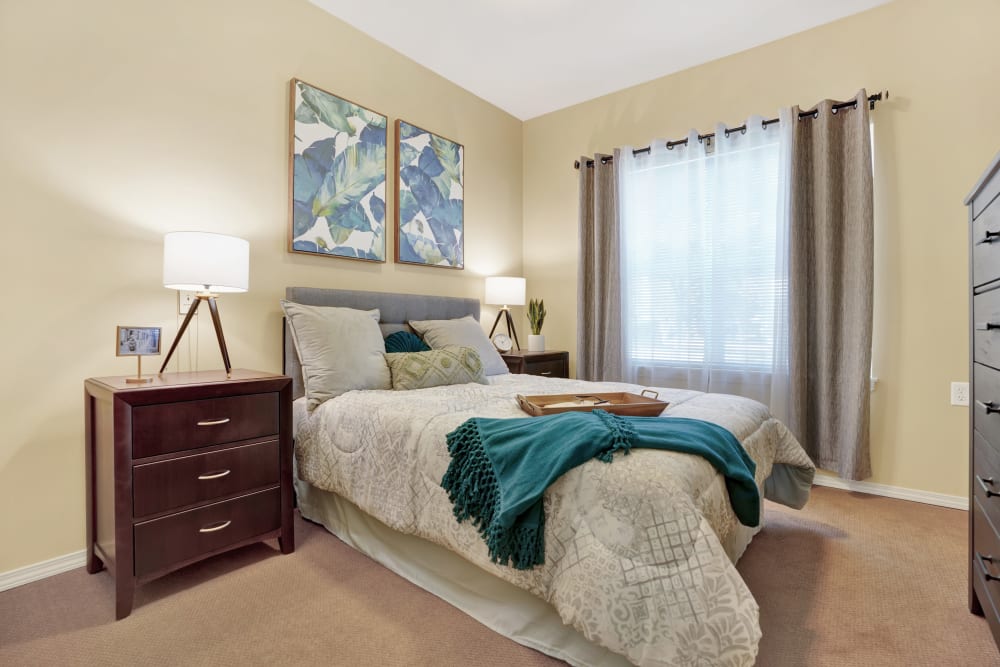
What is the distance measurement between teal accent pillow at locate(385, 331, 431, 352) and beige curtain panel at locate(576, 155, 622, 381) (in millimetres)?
1451

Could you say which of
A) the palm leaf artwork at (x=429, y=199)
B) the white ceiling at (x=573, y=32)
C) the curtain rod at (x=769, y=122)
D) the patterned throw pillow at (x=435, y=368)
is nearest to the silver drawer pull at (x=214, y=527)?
the patterned throw pillow at (x=435, y=368)

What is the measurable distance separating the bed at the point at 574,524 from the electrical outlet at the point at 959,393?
1.19 meters

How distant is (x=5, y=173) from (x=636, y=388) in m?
2.79

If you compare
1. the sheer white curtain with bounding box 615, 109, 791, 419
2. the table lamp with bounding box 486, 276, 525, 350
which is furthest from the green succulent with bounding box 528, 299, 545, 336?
the sheer white curtain with bounding box 615, 109, 791, 419

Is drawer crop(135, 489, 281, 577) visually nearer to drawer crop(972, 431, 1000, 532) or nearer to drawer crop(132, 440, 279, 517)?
drawer crop(132, 440, 279, 517)

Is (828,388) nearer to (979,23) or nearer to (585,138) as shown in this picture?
(979,23)

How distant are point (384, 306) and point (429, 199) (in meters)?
0.93

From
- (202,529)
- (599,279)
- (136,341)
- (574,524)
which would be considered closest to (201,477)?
(202,529)

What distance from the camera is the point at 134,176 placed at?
2.17 meters

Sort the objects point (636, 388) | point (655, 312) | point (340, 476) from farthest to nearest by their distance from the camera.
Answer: point (655, 312) → point (636, 388) → point (340, 476)

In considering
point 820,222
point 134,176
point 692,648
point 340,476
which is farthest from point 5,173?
point 820,222

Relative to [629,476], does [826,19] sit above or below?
above

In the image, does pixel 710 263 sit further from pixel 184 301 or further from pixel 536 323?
pixel 184 301

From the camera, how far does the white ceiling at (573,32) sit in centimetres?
283
